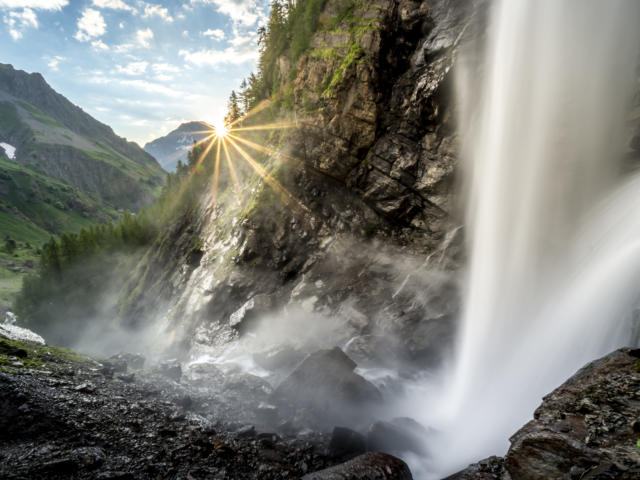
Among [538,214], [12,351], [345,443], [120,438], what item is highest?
[538,214]

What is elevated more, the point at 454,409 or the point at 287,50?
the point at 287,50

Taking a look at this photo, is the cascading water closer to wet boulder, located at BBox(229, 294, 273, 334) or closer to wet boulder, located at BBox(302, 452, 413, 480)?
wet boulder, located at BBox(302, 452, 413, 480)

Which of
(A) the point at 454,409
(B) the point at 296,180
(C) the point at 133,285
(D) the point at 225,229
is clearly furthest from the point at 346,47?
(C) the point at 133,285

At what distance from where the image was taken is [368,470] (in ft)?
34.4

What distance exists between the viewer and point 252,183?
41312 millimetres

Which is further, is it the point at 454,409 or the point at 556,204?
the point at 556,204

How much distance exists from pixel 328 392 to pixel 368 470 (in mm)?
7596

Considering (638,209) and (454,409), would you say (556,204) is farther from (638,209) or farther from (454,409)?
(454,409)

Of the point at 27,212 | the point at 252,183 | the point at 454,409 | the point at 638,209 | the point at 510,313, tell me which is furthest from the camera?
the point at 27,212

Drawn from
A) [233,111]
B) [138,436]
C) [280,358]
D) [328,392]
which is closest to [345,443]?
[328,392]

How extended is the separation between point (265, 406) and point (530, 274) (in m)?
21.2

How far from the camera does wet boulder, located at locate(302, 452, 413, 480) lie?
10.1 meters

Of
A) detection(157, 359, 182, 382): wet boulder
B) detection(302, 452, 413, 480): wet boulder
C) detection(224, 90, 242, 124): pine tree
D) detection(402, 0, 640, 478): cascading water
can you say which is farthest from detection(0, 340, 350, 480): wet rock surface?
detection(224, 90, 242, 124): pine tree

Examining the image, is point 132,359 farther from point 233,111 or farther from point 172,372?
point 233,111
